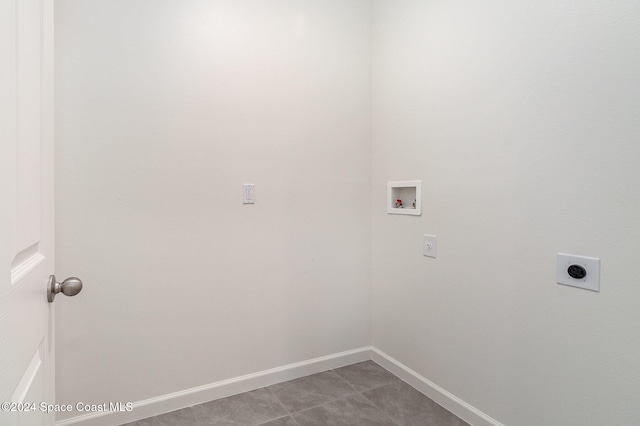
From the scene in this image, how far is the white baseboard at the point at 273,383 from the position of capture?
168 cm

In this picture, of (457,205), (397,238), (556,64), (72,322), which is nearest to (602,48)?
(556,64)

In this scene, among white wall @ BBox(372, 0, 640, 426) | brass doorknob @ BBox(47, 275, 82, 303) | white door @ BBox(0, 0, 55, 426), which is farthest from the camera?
white wall @ BBox(372, 0, 640, 426)

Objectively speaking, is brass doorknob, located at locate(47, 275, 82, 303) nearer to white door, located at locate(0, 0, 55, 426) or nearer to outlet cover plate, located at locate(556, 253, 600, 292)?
white door, located at locate(0, 0, 55, 426)

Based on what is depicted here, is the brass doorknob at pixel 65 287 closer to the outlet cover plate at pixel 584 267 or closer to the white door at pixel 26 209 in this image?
the white door at pixel 26 209

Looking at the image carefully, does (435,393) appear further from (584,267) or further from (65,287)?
(65,287)

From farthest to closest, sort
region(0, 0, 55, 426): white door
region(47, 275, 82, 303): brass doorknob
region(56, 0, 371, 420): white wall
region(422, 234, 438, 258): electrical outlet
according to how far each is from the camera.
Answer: region(422, 234, 438, 258): electrical outlet → region(56, 0, 371, 420): white wall → region(47, 275, 82, 303): brass doorknob → region(0, 0, 55, 426): white door

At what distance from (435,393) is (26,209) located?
77.7 inches

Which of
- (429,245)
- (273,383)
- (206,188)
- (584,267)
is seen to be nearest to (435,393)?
(429,245)

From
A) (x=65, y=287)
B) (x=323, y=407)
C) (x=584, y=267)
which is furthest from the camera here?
(x=323, y=407)

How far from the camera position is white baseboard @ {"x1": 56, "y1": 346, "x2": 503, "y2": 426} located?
1.68 metres

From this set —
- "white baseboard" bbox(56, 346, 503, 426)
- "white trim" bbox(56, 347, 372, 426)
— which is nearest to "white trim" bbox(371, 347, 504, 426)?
"white baseboard" bbox(56, 346, 503, 426)

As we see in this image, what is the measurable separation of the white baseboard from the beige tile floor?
3cm

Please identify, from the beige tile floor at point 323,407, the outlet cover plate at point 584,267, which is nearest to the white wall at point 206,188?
the beige tile floor at point 323,407

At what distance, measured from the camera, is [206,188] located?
1866 mm
